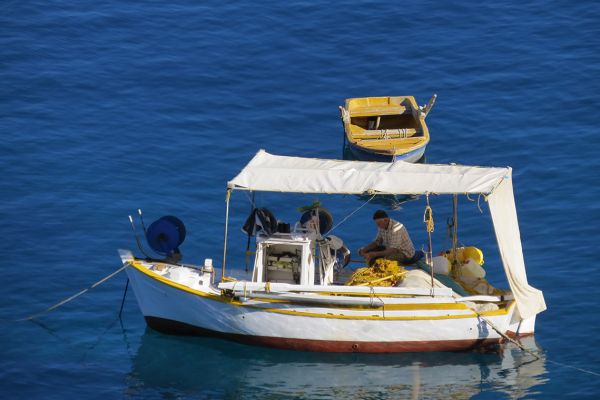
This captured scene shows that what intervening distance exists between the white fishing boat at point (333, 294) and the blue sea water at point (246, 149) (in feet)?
1.65

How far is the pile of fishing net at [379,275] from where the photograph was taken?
21.8 meters

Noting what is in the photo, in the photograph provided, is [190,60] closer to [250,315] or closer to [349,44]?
[349,44]


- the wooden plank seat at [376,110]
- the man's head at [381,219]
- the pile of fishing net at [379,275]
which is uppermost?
the wooden plank seat at [376,110]

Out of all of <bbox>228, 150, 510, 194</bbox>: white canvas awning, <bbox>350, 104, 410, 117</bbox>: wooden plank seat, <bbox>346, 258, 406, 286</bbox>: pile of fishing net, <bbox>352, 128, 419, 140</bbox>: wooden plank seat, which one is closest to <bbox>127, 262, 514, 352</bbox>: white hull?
<bbox>346, 258, 406, 286</bbox>: pile of fishing net

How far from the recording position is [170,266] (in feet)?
73.0

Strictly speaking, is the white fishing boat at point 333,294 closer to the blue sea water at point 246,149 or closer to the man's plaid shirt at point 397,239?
the blue sea water at point 246,149

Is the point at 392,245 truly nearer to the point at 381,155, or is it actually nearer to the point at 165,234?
the point at 165,234

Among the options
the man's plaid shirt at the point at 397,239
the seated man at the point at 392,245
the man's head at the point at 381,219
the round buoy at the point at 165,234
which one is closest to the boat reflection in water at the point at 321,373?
the round buoy at the point at 165,234

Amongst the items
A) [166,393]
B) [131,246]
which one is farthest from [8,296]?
[166,393]

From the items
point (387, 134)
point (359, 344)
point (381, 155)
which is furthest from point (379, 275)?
point (387, 134)

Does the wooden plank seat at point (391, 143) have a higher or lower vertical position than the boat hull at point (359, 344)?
higher

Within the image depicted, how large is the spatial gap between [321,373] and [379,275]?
2.19 meters

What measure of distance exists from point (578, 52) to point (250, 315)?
19978mm

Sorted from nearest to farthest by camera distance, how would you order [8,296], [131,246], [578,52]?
[8,296] → [131,246] → [578,52]
